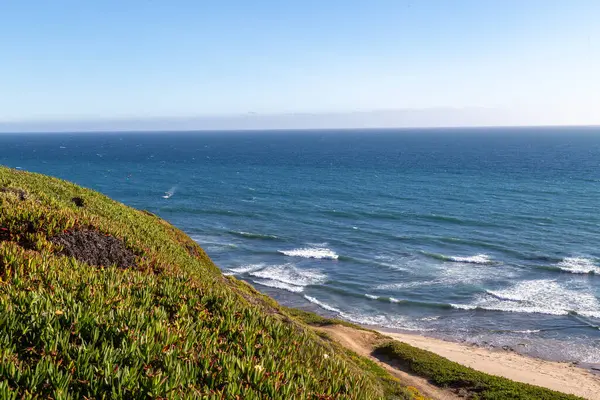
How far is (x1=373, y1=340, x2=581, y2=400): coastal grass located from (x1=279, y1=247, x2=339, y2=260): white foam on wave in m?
24.5

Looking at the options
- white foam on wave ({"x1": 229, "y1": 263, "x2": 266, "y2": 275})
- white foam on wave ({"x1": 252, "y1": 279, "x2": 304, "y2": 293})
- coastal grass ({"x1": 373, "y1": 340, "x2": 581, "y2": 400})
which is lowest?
white foam on wave ({"x1": 252, "y1": 279, "x2": 304, "y2": 293})

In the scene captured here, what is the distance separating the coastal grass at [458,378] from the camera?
898 inches

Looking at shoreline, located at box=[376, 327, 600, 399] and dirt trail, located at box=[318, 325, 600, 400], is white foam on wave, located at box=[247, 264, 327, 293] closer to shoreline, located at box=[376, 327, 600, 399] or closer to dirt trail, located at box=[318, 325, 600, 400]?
shoreline, located at box=[376, 327, 600, 399]

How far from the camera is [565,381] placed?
28.1 m

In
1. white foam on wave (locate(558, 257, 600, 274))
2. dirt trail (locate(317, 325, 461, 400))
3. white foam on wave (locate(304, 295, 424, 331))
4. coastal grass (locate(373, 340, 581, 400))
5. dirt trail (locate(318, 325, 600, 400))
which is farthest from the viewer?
white foam on wave (locate(558, 257, 600, 274))

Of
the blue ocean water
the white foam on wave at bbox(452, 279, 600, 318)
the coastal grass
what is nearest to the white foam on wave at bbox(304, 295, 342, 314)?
the blue ocean water

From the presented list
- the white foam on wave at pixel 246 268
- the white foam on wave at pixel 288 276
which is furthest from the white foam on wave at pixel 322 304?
the white foam on wave at pixel 246 268

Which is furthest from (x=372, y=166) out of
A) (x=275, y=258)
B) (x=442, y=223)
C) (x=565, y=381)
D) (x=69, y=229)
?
(x=69, y=229)

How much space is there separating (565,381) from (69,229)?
Result: 95.2 feet

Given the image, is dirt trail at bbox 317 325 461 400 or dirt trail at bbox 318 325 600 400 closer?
dirt trail at bbox 317 325 461 400

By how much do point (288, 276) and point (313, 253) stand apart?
7.48 meters

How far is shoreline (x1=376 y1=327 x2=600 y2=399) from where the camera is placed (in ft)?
90.2

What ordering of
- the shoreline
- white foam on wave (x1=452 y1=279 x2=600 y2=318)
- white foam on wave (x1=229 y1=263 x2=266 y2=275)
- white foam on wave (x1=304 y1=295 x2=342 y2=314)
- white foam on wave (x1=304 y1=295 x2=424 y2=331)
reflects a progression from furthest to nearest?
white foam on wave (x1=229 y1=263 x2=266 y2=275)
white foam on wave (x1=304 y1=295 x2=342 y2=314)
white foam on wave (x1=452 y1=279 x2=600 y2=318)
white foam on wave (x1=304 y1=295 x2=424 y2=331)
the shoreline

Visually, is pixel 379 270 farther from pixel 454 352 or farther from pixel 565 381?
pixel 565 381
